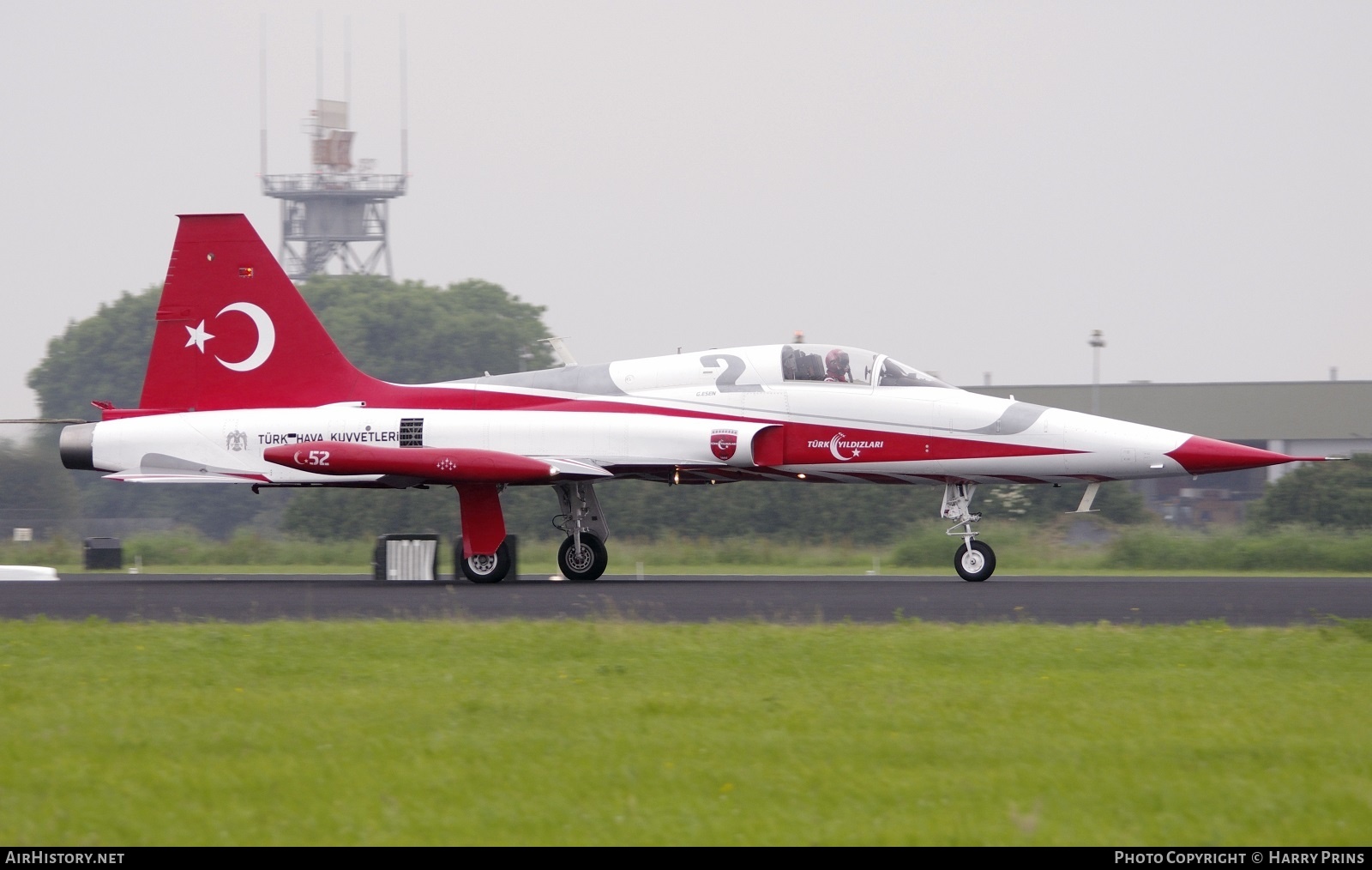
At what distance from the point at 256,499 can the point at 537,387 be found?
38070 millimetres

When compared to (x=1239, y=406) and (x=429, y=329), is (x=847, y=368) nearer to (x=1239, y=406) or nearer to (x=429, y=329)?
(x=1239, y=406)

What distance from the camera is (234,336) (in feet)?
59.1

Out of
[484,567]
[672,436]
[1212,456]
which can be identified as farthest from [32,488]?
[1212,456]

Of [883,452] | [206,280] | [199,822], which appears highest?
[206,280]

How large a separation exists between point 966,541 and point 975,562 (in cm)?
26

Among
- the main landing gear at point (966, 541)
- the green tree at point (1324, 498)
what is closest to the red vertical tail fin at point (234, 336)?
the main landing gear at point (966, 541)

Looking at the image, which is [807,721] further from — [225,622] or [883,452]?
[883,452]

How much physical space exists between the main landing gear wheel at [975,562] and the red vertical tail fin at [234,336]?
7.64m

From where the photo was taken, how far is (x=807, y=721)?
22.9ft

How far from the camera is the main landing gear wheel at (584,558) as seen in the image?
17859 millimetres

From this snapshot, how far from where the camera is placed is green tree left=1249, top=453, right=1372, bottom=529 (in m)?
29.5

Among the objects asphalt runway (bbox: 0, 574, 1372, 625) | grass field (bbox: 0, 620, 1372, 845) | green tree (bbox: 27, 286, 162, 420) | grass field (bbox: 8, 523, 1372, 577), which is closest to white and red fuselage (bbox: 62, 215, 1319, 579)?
asphalt runway (bbox: 0, 574, 1372, 625)

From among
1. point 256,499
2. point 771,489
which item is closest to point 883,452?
point 771,489

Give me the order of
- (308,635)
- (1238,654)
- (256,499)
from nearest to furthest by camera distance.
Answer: (1238,654)
(308,635)
(256,499)
